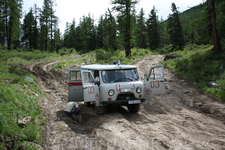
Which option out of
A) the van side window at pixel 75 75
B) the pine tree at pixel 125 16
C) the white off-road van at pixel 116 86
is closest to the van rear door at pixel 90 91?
the white off-road van at pixel 116 86

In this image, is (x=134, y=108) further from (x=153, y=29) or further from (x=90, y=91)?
(x=153, y=29)

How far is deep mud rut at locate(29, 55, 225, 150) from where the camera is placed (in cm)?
497

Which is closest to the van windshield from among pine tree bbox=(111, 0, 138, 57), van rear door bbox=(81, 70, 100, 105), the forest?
van rear door bbox=(81, 70, 100, 105)

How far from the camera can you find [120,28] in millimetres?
27281

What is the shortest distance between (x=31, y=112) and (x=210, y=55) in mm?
14826

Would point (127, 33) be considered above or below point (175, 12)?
below

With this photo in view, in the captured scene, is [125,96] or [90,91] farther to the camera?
[125,96]

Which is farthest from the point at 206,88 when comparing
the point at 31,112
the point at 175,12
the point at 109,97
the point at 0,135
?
the point at 175,12

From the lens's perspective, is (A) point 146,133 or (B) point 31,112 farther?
(B) point 31,112

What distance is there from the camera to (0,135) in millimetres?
4762

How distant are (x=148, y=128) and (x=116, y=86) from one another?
210cm

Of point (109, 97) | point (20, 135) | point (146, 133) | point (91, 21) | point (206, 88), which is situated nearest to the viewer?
point (20, 135)

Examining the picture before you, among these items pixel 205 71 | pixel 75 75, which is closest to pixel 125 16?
pixel 205 71

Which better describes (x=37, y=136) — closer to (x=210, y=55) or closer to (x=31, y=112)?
(x=31, y=112)
